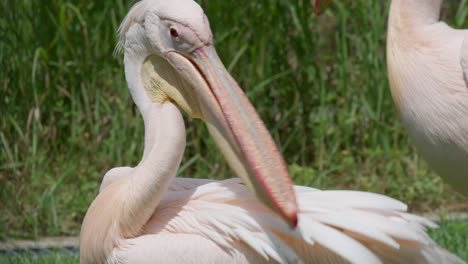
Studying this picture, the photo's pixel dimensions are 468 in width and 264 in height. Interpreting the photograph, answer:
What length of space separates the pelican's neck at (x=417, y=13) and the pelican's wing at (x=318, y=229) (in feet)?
3.72

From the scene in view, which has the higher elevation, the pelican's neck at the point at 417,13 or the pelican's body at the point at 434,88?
the pelican's neck at the point at 417,13

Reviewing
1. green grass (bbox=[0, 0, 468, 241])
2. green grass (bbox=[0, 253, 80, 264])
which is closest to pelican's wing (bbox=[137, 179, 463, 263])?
green grass (bbox=[0, 253, 80, 264])

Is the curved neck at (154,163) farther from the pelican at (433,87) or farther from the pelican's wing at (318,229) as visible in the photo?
the pelican at (433,87)

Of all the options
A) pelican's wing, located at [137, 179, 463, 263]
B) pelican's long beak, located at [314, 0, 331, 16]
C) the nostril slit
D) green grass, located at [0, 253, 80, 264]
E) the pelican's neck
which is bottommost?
green grass, located at [0, 253, 80, 264]

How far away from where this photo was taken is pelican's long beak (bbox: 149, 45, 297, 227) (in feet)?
10.7

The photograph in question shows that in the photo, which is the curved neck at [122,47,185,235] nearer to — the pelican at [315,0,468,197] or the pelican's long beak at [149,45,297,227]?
the pelican's long beak at [149,45,297,227]

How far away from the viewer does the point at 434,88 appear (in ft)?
13.7

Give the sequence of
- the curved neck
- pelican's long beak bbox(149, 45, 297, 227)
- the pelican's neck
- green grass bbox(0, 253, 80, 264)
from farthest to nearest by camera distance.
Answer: green grass bbox(0, 253, 80, 264) → the pelican's neck → the curved neck → pelican's long beak bbox(149, 45, 297, 227)

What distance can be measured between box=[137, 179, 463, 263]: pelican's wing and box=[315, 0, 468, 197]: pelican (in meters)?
0.71

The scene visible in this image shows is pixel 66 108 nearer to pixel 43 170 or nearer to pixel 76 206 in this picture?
pixel 43 170

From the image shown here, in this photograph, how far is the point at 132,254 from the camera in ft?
11.5

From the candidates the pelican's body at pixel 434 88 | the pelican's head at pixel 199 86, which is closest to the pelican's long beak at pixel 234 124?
the pelican's head at pixel 199 86

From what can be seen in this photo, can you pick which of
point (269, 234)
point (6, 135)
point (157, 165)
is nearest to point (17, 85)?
point (6, 135)

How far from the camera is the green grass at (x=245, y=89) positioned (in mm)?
6199
